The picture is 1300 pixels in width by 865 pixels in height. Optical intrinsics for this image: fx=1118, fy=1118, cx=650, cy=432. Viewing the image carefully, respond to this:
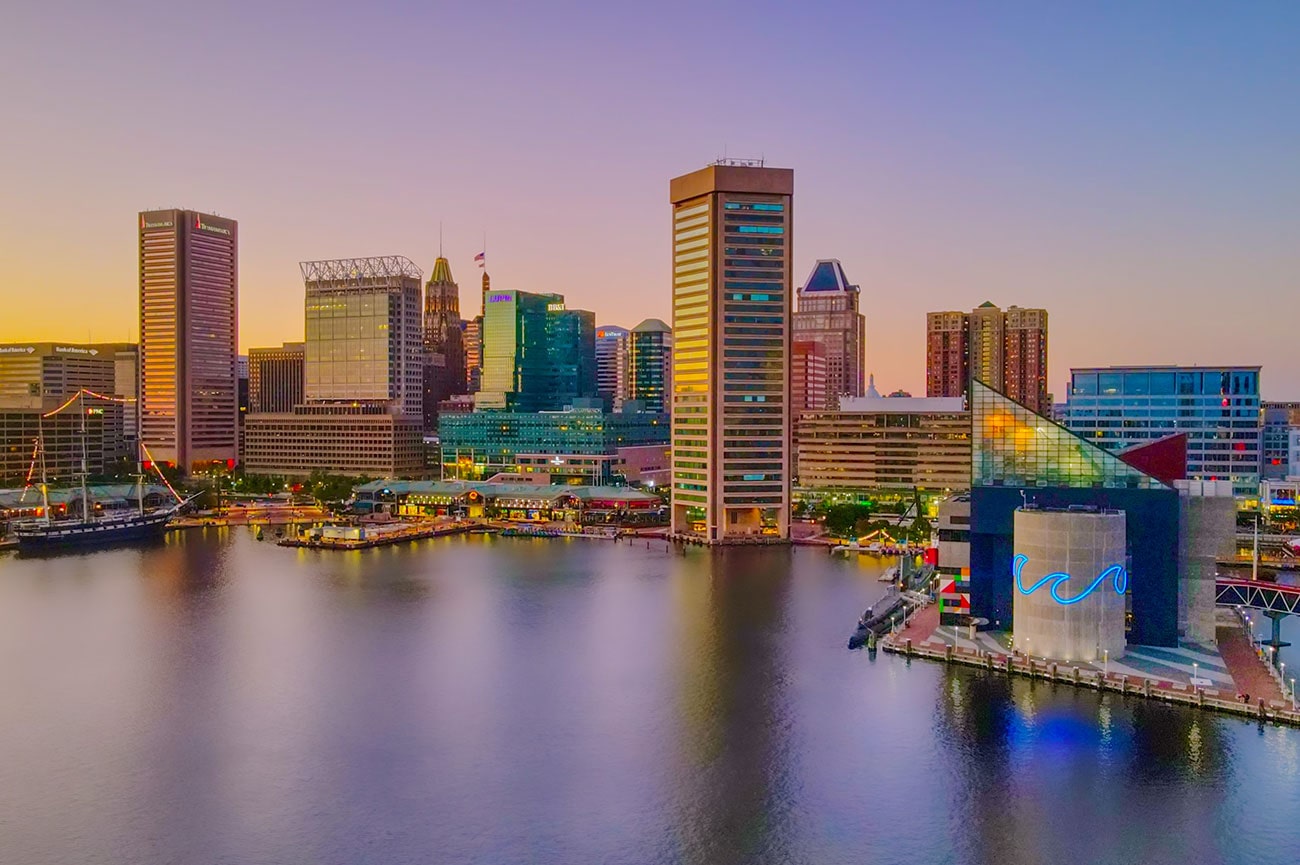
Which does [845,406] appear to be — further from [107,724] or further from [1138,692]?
[107,724]

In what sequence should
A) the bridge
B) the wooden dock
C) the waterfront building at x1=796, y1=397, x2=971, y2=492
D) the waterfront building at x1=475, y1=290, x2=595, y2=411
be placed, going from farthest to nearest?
the waterfront building at x1=475, y1=290, x2=595, y2=411, the waterfront building at x1=796, y1=397, x2=971, y2=492, the bridge, the wooden dock

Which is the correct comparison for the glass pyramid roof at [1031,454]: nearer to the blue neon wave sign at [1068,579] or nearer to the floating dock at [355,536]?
the blue neon wave sign at [1068,579]

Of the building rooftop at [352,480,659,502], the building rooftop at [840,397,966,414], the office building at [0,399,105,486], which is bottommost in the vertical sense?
the building rooftop at [352,480,659,502]

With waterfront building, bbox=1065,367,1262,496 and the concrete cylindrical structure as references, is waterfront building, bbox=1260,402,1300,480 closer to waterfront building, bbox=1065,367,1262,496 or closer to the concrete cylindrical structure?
waterfront building, bbox=1065,367,1262,496

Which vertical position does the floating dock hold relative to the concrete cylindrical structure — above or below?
below

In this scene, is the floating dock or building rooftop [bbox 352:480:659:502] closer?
the floating dock

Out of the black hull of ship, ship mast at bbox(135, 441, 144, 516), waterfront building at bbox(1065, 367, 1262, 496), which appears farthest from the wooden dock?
ship mast at bbox(135, 441, 144, 516)

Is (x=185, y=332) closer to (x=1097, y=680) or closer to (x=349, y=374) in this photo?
(x=349, y=374)
